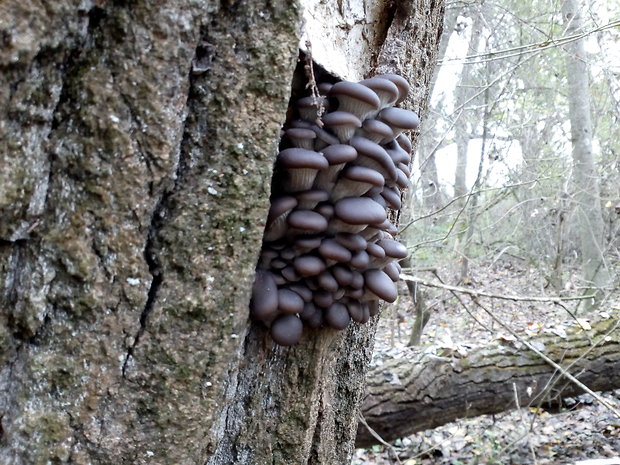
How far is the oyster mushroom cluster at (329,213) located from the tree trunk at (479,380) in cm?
273

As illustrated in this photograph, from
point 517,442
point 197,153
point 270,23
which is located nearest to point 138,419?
point 197,153

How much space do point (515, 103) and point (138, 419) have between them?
862 centimetres

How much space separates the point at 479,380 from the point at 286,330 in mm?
3320

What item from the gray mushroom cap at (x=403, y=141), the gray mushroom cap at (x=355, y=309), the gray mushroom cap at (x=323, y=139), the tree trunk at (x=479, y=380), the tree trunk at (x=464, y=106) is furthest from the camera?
the tree trunk at (x=464, y=106)

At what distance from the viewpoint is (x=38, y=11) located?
0.90 m

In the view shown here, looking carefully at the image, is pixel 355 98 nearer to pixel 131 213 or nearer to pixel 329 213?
pixel 329 213

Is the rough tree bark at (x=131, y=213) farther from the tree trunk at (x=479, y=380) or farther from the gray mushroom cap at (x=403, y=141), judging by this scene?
the tree trunk at (x=479, y=380)

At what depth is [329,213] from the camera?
56.3 inches

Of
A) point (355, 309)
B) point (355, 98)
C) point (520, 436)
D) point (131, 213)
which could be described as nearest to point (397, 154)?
point (355, 98)

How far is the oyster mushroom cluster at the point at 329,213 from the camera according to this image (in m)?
1.37

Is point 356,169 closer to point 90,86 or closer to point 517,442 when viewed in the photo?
point 90,86

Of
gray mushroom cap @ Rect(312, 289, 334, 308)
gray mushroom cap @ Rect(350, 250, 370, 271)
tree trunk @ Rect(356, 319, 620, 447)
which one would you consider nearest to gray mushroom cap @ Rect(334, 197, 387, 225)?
gray mushroom cap @ Rect(350, 250, 370, 271)

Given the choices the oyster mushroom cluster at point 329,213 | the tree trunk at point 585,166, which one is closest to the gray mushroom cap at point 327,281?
the oyster mushroom cluster at point 329,213

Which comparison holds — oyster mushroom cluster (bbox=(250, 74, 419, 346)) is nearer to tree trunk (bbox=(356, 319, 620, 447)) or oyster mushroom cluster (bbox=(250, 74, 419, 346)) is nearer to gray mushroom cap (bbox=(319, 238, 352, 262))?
gray mushroom cap (bbox=(319, 238, 352, 262))
